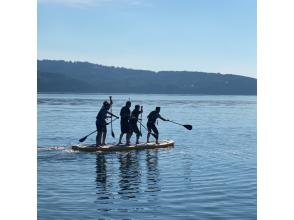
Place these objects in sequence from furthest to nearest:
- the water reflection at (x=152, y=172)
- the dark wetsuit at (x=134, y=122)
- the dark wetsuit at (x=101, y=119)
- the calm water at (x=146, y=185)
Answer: the dark wetsuit at (x=134, y=122) → the dark wetsuit at (x=101, y=119) → the water reflection at (x=152, y=172) → the calm water at (x=146, y=185)

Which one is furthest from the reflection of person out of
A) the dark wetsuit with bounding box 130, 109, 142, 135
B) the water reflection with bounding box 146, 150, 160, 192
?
the dark wetsuit with bounding box 130, 109, 142, 135

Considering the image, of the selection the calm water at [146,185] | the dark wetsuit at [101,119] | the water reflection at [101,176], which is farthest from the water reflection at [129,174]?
the dark wetsuit at [101,119]

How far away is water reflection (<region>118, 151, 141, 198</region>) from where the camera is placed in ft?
51.3

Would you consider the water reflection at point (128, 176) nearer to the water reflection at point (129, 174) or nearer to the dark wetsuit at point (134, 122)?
the water reflection at point (129, 174)

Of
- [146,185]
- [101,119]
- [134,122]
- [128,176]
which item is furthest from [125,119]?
[146,185]

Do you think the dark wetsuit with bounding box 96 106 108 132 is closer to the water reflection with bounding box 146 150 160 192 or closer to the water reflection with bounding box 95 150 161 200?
the water reflection with bounding box 95 150 161 200

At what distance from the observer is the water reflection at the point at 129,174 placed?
15.6 metres

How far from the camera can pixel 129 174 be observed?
1873 centimetres

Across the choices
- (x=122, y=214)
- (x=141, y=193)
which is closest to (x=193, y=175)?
(x=141, y=193)

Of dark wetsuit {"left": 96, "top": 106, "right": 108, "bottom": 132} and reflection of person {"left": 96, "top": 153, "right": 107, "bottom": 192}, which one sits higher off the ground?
dark wetsuit {"left": 96, "top": 106, "right": 108, "bottom": 132}
